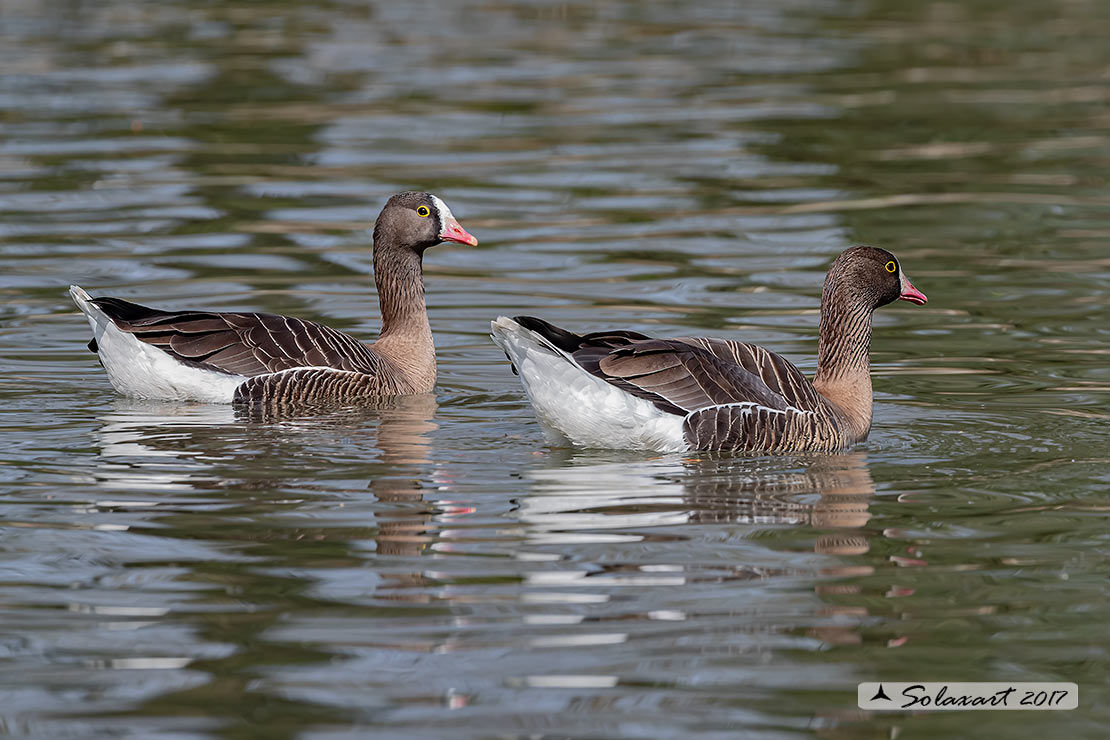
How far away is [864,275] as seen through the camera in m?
12.6

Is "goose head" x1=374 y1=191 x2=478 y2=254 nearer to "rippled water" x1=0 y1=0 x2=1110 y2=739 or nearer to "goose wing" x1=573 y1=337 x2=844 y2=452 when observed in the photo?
"rippled water" x1=0 y1=0 x2=1110 y2=739

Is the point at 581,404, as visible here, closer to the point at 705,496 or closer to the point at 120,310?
the point at 705,496

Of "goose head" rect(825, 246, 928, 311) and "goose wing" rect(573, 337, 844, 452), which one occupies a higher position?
"goose head" rect(825, 246, 928, 311)

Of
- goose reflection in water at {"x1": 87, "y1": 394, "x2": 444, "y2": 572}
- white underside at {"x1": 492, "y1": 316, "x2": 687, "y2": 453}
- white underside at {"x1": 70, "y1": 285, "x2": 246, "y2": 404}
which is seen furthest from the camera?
white underside at {"x1": 70, "y1": 285, "x2": 246, "y2": 404}

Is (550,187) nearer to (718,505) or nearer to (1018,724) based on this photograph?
(718,505)

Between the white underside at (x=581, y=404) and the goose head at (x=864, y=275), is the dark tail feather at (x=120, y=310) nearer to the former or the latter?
the white underside at (x=581, y=404)

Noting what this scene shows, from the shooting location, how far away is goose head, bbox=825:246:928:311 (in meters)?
12.6

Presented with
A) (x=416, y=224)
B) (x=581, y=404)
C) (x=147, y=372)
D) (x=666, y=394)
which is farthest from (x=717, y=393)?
(x=147, y=372)

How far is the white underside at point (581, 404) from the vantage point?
37.3ft

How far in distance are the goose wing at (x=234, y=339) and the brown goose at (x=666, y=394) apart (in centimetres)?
227

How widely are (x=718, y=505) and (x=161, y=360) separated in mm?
4782

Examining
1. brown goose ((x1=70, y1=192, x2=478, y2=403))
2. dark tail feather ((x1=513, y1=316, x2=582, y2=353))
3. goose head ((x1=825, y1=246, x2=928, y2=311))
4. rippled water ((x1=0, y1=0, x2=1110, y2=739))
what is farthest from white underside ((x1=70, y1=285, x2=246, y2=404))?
goose head ((x1=825, y1=246, x2=928, y2=311))

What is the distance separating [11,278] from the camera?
18.0m

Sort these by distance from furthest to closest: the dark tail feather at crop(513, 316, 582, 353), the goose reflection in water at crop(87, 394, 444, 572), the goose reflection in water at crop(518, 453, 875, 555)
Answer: the dark tail feather at crop(513, 316, 582, 353) → the goose reflection in water at crop(87, 394, 444, 572) → the goose reflection in water at crop(518, 453, 875, 555)
